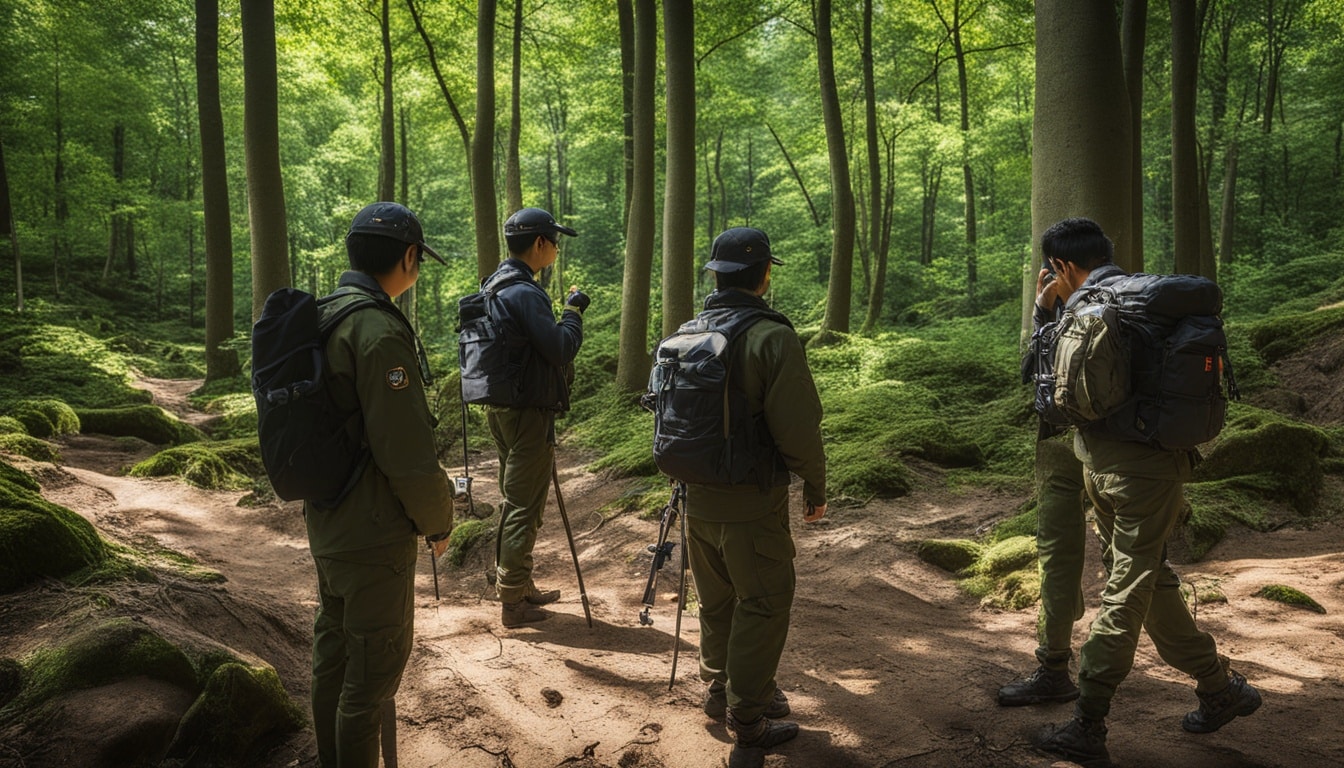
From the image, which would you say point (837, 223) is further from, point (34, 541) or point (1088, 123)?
point (34, 541)

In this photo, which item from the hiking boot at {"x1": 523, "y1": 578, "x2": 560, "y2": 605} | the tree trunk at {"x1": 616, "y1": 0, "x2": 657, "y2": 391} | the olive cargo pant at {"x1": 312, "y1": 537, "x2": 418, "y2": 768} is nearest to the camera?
the olive cargo pant at {"x1": 312, "y1": 537, "x2": 418, "y2": 768}

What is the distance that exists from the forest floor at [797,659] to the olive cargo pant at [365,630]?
658 mm

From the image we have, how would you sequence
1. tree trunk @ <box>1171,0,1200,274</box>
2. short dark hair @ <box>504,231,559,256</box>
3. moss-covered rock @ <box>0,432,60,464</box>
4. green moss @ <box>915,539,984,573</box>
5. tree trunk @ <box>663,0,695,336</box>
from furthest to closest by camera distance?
1. tree trunk @ <box>1171,0,1200,274</box>
2. tree trunk @ <box>663,0,695,336</box>
3. moss-covered rock @ <box>0,432,60,464</box>
4. green moss @ <box>915,539,984,573</box>
5. short dark hair @ <box>504,231,559,256</box>

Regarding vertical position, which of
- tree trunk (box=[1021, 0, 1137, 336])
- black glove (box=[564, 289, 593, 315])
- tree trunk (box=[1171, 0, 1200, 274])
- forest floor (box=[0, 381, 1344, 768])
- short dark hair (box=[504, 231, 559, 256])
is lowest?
forest floor (box=[0, 381, 1344, 768])

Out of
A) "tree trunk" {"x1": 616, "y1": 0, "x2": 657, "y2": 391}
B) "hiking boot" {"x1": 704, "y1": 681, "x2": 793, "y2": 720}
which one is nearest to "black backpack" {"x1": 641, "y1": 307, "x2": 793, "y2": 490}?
"hiking boot" {"x1": 704, "y1": 681, "x2": 793, "y2": 720}

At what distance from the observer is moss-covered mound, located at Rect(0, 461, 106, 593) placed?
12.7 ft

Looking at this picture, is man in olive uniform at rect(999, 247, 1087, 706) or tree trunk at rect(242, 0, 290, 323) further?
tree trunk at rect(242, 0, 290, 323)

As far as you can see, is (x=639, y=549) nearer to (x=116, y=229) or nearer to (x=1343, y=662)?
(x=1343, y=662)

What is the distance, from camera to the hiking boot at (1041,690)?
3824 mm

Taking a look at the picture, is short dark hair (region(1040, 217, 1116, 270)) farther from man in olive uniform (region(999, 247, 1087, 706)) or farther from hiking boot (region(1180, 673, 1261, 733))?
hiking boot (region(1180, 673, 1261, 733))

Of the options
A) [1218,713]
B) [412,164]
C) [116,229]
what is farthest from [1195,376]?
[116,229]

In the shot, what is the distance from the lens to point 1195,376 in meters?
3.14

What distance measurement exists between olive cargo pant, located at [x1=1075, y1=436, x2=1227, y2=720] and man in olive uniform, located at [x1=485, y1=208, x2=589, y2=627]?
3.15 metres

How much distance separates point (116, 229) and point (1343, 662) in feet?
127
